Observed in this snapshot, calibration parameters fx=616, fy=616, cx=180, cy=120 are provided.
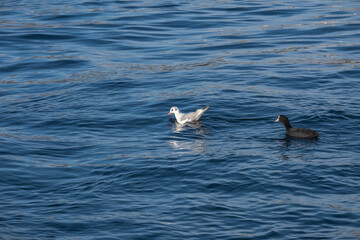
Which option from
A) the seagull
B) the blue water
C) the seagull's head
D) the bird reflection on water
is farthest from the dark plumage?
the seagull's head

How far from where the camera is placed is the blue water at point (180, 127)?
478 inches

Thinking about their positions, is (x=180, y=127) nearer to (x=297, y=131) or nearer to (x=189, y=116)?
(x=189, y=116)

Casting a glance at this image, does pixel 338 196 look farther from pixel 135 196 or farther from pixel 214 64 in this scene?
pixel 214 64

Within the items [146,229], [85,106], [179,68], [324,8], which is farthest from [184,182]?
[324,8]

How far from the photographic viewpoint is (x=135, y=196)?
1316 centimetres

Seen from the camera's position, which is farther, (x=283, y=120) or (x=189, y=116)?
(x=189, y=116)

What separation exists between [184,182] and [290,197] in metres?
2.43

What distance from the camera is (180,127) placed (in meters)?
18.4

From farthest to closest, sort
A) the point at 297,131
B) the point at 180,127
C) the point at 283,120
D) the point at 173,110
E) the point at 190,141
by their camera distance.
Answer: the point at 173,110 < the point at 180,127 < the point at 283,120 < the point at 190,141 < the point at 297,131

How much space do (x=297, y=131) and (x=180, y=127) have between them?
368 cm

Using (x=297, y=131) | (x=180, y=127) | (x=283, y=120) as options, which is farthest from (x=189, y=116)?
(x=297, y=131)

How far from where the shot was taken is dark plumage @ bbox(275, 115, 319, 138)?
53.2ft

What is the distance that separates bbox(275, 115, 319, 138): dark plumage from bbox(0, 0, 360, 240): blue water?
0.25 m

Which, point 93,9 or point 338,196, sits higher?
point 93,9
